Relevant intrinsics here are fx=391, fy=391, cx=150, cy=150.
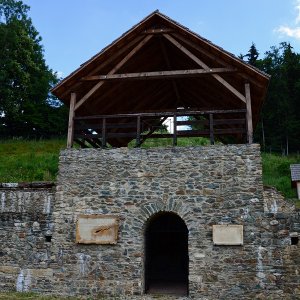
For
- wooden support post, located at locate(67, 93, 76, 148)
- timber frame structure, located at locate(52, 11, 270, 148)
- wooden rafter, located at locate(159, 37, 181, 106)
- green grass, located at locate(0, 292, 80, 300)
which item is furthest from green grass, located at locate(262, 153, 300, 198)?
green grass, located at locate(0, 292, 80, 300)

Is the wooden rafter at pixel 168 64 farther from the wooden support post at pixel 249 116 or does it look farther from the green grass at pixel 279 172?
the green grass at pixel 279 172

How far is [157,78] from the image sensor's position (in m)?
10.8

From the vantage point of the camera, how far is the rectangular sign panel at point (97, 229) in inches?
375

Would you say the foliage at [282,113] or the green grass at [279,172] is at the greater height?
the foliage at [282,113]

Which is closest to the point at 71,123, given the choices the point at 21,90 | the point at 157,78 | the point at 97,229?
the point at 157,78

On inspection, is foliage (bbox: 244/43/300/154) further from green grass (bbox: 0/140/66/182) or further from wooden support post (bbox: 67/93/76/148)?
wooden support post (bbox: 67/93/76/148)

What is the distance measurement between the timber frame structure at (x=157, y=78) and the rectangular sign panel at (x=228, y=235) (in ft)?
7.32

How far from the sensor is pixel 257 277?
8828mm

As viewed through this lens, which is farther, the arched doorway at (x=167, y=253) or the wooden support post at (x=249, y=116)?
the arched doorway at (x=167, y=253)

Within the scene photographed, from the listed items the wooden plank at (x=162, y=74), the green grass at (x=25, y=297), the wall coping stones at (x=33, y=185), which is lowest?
the green grass at (x=25, y=297)

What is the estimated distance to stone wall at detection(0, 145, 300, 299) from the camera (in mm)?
8922

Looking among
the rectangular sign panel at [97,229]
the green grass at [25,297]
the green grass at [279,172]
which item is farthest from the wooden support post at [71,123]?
the green grass at [279,172]

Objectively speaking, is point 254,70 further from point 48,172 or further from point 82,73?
point 48,172

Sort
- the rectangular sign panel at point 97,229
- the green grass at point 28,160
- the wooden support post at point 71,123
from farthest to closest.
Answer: the green grass at point 28,160
the wooden support post at point 71,123
the rectangular sign panel at point 97,229
